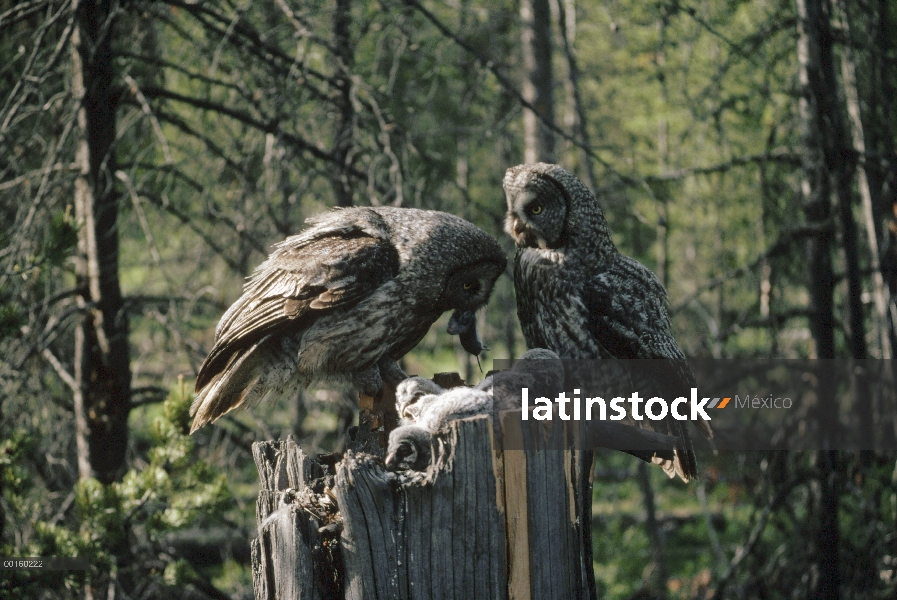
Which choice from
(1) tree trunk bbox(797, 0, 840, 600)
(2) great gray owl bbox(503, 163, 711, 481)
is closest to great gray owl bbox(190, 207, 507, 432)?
(2) great gray owl bbox(503, 163, 711, 481)

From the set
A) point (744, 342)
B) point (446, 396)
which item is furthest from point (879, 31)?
point (744, 342)

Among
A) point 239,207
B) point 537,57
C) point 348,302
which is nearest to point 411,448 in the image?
point 348,302

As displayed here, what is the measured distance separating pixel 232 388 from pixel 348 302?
0.57 metres

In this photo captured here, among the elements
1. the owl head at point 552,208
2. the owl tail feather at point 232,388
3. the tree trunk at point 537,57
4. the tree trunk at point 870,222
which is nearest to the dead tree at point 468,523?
the owl tail feather at point 232,388

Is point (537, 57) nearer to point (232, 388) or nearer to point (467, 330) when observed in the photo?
point (467, 330)

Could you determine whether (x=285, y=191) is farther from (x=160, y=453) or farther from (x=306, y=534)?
(x=306, y=534)

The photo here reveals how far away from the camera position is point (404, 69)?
19.8ft

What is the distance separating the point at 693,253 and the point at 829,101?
4383mm

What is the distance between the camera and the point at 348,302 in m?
2.46

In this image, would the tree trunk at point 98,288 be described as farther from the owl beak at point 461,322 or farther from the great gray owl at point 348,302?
the owl beak at point 461,322

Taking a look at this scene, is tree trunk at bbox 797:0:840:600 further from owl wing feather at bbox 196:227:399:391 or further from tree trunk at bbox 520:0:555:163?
owl wing feather at bbox 196:227:399:391

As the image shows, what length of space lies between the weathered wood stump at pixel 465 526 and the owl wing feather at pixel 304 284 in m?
0.77

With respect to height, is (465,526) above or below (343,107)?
below

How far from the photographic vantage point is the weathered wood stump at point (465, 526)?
1.71m
